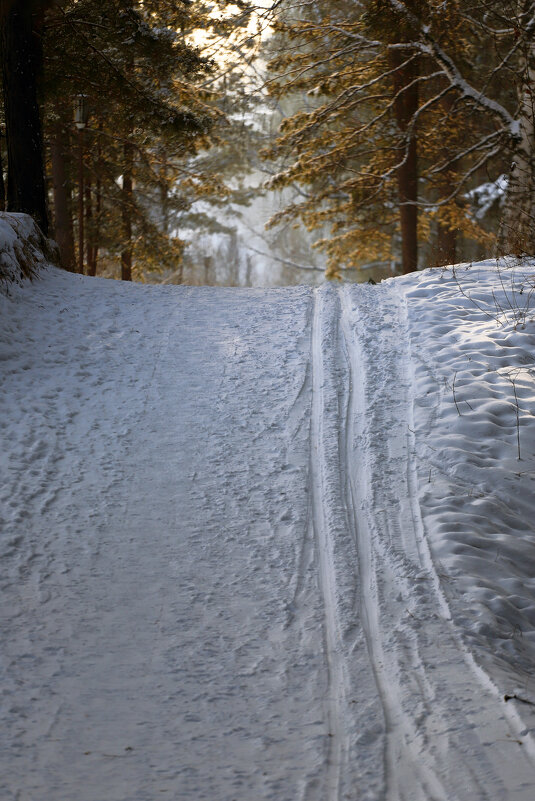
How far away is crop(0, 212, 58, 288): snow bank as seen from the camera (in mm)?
8320

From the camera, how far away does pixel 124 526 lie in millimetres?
4711

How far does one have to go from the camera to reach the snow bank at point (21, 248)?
27.3 ft

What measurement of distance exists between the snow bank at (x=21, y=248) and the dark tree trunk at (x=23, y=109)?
583mm

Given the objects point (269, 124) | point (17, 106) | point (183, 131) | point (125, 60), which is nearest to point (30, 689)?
point (17, 106)

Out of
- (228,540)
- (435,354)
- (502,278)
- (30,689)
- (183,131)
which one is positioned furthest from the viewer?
(183,131)

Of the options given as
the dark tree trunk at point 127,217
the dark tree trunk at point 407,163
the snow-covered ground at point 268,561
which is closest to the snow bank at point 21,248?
the snow-covered ground at point 268,561

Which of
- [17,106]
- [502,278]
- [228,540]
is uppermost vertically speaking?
[17,106]

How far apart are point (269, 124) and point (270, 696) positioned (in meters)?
30.3

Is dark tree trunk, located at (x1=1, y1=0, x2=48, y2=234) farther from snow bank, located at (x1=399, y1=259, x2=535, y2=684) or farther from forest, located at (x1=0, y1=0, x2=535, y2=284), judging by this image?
snow bank, located at (x1=399, y1=259, x2=535, y2=684)

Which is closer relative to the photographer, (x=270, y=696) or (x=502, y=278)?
(x=270, y=696)

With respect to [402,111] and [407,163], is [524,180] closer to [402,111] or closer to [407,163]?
[407,163]

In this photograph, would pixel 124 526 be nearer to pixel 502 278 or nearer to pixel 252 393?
pixel 252 393

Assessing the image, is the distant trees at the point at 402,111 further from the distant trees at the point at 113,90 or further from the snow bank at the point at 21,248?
the snow bank at the point at 21,248

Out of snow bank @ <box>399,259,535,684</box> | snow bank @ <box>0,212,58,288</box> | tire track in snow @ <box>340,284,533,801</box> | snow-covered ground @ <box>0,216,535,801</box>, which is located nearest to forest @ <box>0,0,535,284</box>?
snow bank @ <box>0,212,58,288</box>
